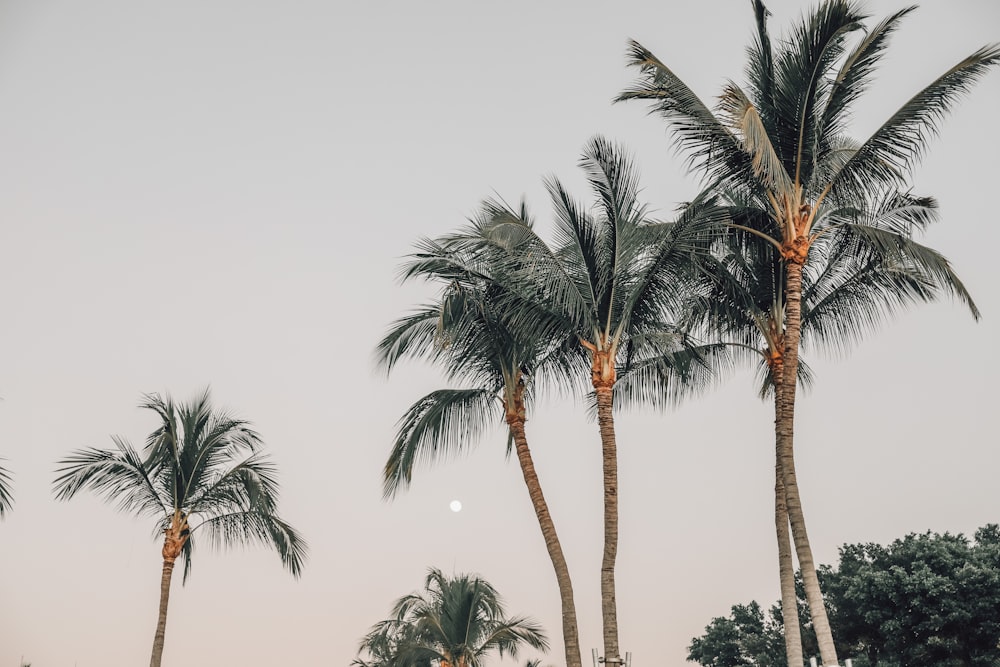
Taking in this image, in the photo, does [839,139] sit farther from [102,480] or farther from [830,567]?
[830,567]

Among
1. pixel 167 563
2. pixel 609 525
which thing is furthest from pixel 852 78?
pixel 167 563

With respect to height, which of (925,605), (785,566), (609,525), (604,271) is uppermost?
(604,271)

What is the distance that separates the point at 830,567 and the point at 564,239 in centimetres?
2642

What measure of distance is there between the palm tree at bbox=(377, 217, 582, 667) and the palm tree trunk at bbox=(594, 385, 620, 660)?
5.40ft

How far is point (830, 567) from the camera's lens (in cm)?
3628

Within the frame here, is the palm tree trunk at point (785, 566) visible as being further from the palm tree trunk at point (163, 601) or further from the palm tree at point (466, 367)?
the palm tree trunk at point (163, 601)

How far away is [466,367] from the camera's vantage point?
17328mm

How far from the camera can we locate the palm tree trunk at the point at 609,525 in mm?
14102

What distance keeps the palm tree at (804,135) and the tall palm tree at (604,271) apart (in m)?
1.18

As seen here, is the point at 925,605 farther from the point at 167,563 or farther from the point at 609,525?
the point at 167,563

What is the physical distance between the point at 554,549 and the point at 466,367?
382 cm

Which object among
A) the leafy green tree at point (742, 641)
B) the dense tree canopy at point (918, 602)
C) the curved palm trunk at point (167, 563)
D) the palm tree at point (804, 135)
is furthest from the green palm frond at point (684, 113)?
the leafy green tree at point (742, 641)

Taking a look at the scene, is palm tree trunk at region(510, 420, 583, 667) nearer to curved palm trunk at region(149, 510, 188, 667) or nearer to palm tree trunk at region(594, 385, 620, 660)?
palm tree trunk at region(594, 385, 620, 660)

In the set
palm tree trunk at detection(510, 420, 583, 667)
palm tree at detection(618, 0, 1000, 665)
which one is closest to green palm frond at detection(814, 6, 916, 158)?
palm tree at detection(618, 0, 1000, 665)
